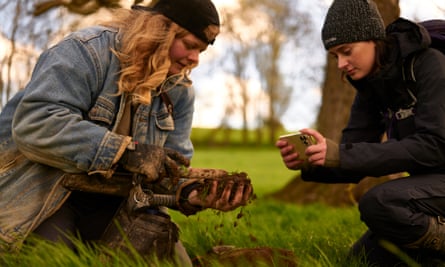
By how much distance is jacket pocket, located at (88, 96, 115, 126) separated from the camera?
293 cm

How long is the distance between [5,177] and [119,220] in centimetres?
63

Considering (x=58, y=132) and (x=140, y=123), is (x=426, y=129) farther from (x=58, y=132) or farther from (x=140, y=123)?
(x=58, y=132)

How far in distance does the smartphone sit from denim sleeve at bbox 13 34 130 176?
870 millimetres

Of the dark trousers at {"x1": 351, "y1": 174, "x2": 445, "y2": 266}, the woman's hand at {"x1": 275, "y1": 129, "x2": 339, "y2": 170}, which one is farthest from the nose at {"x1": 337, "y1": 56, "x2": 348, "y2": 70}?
the dark trousers at {"x1": 351, "y1": 174, "x2": 445, "y2": 266}

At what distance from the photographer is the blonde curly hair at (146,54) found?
290 centimetres

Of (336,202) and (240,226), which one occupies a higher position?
(240,226)

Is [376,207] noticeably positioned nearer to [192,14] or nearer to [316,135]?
[316,135]

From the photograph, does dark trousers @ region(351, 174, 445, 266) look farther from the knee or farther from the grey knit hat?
the grey knit hat

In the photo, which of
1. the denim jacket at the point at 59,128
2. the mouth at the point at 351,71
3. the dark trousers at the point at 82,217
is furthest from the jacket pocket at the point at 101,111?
the mouth at the point at 351,71

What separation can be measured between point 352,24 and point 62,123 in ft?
5.00

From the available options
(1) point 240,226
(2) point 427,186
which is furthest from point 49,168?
(2) point 427,186

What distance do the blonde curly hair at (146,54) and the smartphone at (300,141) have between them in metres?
0.73

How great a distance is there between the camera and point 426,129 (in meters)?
2.80

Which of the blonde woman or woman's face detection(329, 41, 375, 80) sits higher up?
woman's face detection(329, 41, 375, 80)
